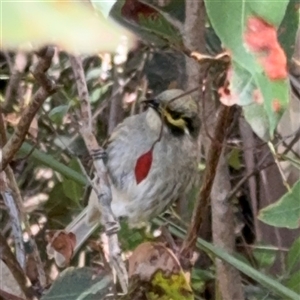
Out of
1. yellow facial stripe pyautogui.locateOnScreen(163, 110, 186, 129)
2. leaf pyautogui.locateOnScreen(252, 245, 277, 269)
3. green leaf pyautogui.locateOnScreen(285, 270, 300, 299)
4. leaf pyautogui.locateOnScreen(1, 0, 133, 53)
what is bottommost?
leaf pyautogui.locateOnScreen(252, 245, 277, 269)

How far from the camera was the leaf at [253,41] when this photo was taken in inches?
13.5

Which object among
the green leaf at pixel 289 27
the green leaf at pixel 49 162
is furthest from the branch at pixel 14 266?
the green leaf at pixel 289 27

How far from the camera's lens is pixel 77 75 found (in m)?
0.78

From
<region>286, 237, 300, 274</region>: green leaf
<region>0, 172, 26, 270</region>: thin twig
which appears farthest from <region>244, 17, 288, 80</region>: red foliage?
<region>286, 237, 300, 274</region>: green leaf

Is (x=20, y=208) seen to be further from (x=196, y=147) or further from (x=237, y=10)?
(x=237, y=10)

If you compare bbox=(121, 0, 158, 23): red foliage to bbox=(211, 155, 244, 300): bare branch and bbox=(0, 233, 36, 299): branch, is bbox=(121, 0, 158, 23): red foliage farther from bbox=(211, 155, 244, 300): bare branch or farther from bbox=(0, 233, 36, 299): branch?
bbox=(0, 233, 36, 299): branch

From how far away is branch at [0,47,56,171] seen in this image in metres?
0.55

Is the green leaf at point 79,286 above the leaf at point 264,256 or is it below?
above

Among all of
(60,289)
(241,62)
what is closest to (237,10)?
(241,62)

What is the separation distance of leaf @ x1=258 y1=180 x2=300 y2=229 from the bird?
0.59m

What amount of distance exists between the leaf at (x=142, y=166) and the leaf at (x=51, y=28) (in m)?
1.13

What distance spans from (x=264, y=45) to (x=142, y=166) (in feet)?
3.28

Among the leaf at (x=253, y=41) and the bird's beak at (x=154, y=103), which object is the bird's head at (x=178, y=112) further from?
the leaf at (x=253, y=41)

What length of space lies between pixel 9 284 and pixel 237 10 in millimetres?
960
